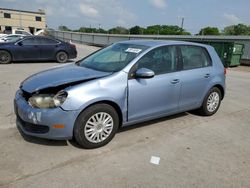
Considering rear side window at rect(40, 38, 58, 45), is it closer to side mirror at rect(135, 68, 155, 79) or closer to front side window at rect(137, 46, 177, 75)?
front side window at rect(137, 46, 177, 75)

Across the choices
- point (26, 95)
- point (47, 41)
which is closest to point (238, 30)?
point (47, 41)

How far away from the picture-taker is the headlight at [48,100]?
10.1 ft

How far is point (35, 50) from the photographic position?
1187 centimetres

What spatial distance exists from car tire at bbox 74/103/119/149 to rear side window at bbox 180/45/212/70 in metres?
1.74

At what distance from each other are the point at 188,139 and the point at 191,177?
108 cm

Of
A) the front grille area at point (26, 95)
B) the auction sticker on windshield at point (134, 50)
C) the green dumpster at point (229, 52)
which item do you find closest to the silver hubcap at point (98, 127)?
the front grille area at point (26, 95)

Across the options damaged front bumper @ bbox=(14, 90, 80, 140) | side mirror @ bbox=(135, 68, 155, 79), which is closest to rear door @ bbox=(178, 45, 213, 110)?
side mirror @ bbox=(135, 68, 155, 79)

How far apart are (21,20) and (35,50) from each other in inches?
2645

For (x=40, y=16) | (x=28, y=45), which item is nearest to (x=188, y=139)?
(x=28, y=45)

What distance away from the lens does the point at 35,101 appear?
3123mm

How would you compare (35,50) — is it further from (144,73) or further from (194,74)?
(144,73)

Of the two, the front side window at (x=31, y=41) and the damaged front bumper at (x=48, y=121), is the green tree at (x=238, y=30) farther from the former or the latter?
the damaged front bumper at (x=48, y=121)

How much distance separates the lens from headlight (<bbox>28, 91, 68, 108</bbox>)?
307cm

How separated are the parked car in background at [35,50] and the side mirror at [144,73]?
31.5 ft
